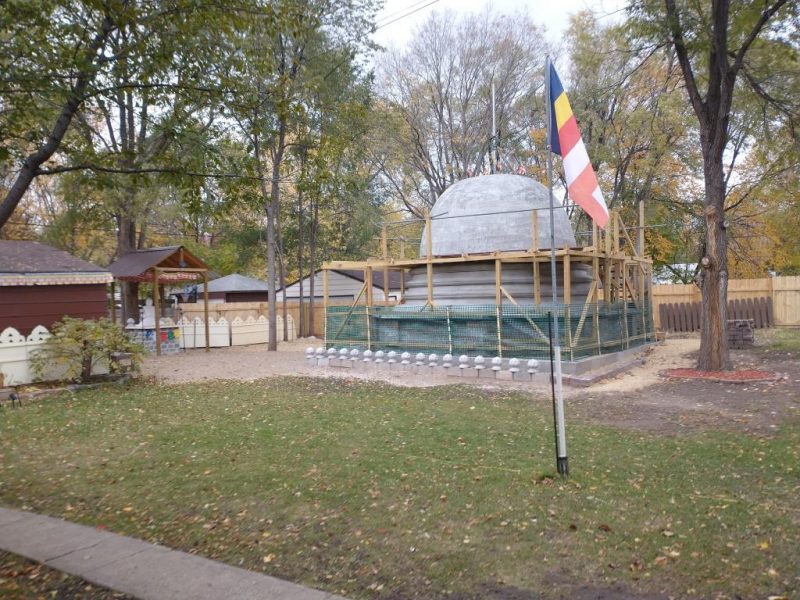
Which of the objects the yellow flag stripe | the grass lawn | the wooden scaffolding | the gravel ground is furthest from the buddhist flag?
the wooden scaffolding

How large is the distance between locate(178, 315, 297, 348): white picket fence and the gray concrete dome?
32.8 feet

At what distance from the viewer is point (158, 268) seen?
2133cm

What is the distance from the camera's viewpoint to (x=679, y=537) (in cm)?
461

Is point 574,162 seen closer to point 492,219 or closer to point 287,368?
point 492,219

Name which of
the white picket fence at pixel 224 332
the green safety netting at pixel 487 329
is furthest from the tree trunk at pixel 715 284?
the white picket fence at pixel 224 332

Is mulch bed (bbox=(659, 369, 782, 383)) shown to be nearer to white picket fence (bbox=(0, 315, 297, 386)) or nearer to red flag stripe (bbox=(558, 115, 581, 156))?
red flag stripe (bbox=(558, 115, 581, 156))

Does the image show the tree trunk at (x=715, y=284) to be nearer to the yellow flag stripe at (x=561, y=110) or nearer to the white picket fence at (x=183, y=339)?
the yellow flag stripe at (x=561, y=110)

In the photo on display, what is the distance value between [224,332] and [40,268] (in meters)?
9.98

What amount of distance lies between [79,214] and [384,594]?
24.8 meters

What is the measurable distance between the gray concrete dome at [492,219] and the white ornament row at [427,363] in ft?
13.3

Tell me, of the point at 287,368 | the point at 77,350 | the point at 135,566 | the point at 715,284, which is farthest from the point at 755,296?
the point at 135,566

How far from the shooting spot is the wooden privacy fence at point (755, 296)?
27.1 meters

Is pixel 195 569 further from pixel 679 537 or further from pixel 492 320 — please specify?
pixel 492 320

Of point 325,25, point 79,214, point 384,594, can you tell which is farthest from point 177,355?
point 384,594
